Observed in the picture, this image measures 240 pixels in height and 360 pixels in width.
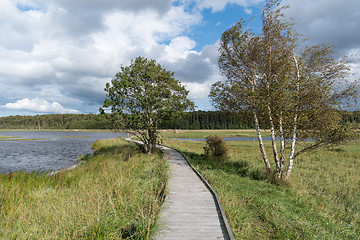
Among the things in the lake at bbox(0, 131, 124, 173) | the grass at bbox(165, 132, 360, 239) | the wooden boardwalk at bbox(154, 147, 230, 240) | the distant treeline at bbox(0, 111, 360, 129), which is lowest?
the lake at bbox(0, 131, 124, 173)

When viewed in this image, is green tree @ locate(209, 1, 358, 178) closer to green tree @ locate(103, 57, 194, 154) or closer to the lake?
green tree @ locate(103, 57, 194, 154)

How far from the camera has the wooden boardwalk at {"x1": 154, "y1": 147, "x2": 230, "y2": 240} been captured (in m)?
4.79

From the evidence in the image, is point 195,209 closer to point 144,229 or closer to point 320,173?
point 144,229

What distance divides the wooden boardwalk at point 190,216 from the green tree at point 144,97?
31.4 ft

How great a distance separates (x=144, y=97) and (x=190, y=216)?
1286 centimetres

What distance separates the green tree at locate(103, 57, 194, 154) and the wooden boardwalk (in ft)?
31.4

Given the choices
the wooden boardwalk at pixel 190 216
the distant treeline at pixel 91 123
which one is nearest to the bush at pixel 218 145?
the wooden boardwalk at pixel 190 216

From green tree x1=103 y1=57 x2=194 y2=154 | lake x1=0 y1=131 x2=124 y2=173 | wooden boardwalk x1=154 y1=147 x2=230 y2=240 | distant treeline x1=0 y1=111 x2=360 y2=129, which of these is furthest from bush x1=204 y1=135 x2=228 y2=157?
distant treeline x1=0 y1=111 x2=360 y2=129

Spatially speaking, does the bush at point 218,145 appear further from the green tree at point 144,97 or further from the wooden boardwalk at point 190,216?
the wooden boardwalk at point 190,216

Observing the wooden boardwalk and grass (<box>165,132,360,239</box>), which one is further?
grass (<box>165,132,360,239</box>)

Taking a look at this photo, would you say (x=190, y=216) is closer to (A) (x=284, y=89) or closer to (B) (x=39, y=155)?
(A) (x=284, y=89)

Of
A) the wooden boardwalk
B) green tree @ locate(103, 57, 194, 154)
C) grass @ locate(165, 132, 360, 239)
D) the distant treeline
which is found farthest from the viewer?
the distant treeline

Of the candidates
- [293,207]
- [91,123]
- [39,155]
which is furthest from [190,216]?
[91,123]

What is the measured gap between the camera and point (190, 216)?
5691 mm
